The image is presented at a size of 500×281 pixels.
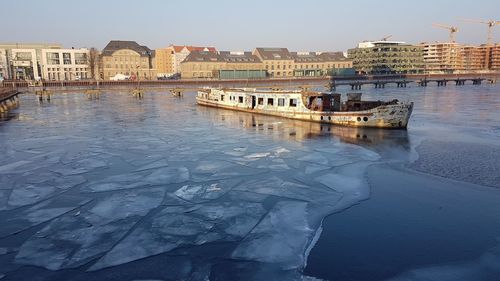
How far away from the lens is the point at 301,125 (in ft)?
125

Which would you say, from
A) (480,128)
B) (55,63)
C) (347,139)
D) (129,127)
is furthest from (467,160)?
(55,63)

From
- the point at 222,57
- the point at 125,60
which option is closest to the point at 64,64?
the point at 125,60

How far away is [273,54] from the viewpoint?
17362 cm

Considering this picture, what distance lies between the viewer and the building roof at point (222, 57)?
6083 inches

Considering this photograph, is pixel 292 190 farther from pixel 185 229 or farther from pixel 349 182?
pixel 185 229

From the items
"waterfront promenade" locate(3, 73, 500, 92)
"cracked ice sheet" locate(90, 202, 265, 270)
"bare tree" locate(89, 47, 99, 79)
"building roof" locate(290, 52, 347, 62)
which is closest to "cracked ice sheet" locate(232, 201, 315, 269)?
"cracked ice sheet" locate(90, 202, 265, 270)

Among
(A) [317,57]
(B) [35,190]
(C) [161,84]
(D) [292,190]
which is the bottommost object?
(D) [292,190]

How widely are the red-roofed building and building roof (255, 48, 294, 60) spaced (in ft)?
103

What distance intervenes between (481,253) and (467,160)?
11.9 m

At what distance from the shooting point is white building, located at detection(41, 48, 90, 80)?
511 ft

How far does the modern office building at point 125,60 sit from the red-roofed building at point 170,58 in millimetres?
16888

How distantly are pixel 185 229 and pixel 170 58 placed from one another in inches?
7328

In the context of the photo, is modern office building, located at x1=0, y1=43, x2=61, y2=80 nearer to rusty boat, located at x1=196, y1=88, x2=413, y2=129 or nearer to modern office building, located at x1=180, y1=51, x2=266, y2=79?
modern office building, located at x1=180, y1=51, x2=266, y2=79

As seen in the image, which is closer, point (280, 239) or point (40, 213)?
point (280, 239)
